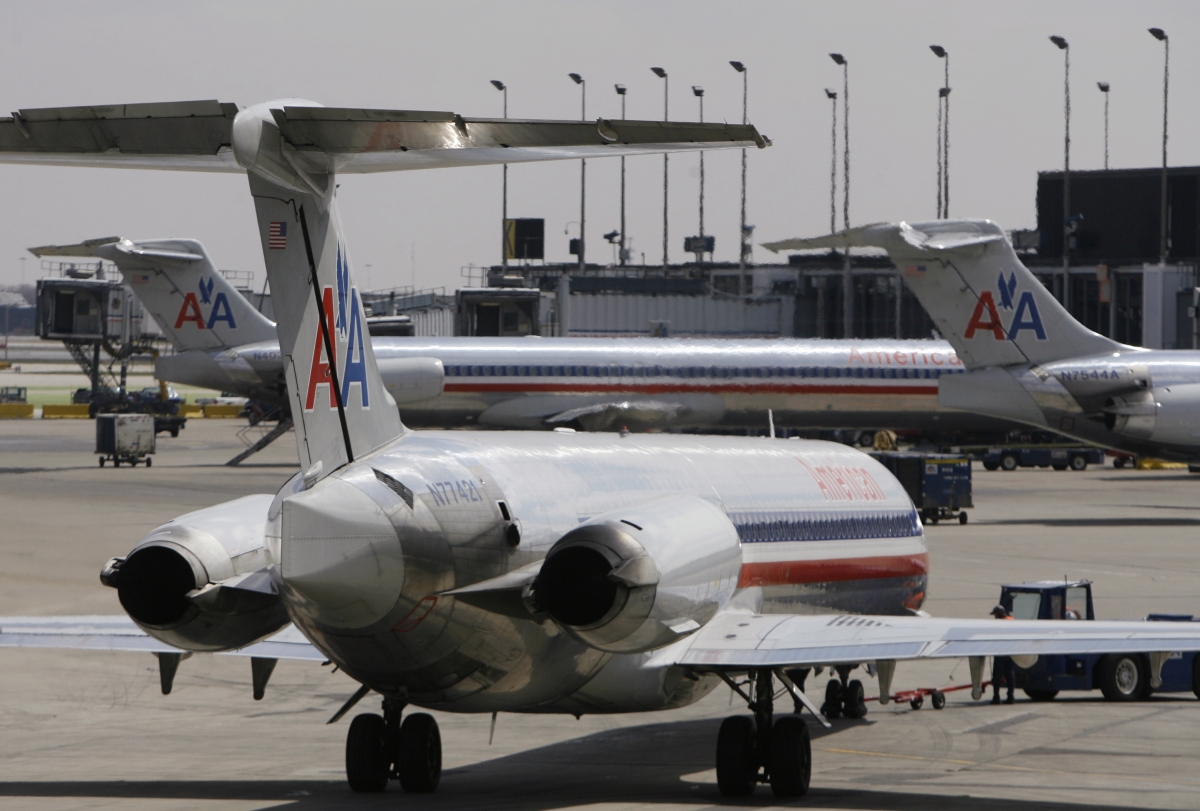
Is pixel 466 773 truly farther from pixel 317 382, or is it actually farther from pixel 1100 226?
pixel 1100 226

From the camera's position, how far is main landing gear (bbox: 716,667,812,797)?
1349 centimetres

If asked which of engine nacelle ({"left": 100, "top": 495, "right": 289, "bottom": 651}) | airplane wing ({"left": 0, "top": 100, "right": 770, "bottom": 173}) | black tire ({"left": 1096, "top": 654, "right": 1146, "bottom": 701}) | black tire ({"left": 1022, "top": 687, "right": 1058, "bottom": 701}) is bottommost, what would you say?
black tire ({"left": 1022, "top": 687, "right": 1058, "bottom": 701})

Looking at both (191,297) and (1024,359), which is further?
(191,297)

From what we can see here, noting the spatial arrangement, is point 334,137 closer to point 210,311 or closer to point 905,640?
point 905,640

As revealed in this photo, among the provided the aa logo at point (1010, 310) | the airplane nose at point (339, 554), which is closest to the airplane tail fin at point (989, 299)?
the aa logo at point (1010, 310)

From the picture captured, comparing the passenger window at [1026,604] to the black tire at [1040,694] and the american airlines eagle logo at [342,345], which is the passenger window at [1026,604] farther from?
the american airlines eagle logo at [342,345]

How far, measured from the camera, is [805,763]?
44.7 feet

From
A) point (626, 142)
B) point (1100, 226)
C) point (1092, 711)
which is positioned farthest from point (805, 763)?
point (1100, 226)

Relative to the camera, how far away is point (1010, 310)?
42.2 metres

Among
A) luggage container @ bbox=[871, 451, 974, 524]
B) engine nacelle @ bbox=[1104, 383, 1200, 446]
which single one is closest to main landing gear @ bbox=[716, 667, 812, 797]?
luggage container @ bbox=[871, 451, 974, 524]

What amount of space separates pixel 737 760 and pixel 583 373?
1567 inches

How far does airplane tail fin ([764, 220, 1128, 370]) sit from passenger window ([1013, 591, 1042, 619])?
21433 mm

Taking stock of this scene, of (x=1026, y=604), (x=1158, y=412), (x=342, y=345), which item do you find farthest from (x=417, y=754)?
(x=1158, y=412)

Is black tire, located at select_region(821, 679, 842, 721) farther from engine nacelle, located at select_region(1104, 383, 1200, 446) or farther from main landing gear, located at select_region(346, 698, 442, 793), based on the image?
engine nacelle, located at select_region(1104, 383, 1200, 446)
